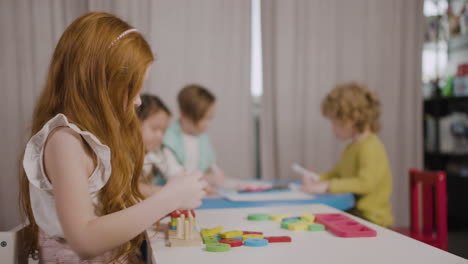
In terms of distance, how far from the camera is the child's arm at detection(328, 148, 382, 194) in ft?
6.12

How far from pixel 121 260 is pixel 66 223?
24 cm

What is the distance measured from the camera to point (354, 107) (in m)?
2.12

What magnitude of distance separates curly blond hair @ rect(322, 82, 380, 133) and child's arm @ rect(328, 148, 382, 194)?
19 centimetres

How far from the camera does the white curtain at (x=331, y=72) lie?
318 centimetres

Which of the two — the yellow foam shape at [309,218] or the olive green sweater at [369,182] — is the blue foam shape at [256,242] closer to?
the yellow foam shape at [309,218]

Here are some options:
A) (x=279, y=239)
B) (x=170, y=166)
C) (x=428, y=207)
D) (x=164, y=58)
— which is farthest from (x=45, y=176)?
(x=164, y=58)

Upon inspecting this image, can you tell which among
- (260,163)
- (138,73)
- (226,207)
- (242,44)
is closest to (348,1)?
(242,44)

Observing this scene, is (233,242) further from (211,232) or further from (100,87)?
(100,87)

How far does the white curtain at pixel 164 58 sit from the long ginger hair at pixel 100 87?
6.46 ft

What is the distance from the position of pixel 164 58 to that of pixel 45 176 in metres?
2.20

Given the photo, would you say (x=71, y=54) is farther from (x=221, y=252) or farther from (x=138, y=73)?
(x=221, y=252)

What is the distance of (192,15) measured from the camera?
304 centimetres

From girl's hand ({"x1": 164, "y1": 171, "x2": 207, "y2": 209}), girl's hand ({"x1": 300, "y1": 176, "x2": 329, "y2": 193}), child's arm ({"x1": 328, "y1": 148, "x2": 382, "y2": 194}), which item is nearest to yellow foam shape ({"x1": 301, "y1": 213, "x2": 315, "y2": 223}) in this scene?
girl's hand ({"x1": 164, "y1": 171, "x2": 207, "y2": 209})

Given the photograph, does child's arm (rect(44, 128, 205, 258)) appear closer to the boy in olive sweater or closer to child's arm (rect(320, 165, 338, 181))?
the boy in olive sweater
